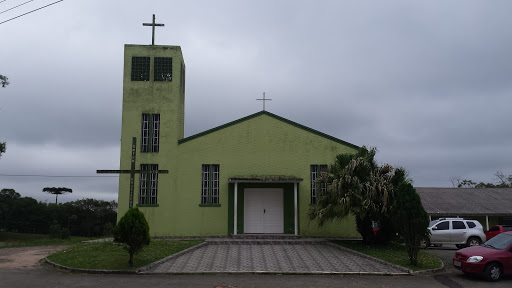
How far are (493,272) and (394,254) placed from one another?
3.92 m

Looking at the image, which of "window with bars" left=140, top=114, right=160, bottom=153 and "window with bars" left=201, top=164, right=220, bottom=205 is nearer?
"window with bars" left=201, top=164, right=220, bottom=205

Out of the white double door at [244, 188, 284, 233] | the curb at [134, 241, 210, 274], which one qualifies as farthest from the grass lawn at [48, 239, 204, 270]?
the white double door at [244, 188, 284, 233]

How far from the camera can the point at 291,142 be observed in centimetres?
2097

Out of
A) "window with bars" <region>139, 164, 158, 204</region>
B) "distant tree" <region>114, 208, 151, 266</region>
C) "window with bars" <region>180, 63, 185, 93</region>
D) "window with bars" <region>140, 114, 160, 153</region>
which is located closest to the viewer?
"distant tree" <region>114, 208, 151, 266</region>

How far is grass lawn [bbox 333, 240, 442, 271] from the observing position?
1369 centimetres

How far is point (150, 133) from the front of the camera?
68.6 ft

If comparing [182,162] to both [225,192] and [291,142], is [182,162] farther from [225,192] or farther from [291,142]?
[291,142]

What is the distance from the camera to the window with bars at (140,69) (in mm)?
21062

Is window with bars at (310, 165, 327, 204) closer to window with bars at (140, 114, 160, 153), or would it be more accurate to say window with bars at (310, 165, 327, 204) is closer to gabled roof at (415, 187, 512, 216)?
window with bars at (140, 114, 160, 153)

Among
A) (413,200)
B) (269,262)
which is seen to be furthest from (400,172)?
(269,262)

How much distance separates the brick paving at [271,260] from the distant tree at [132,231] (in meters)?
0.97

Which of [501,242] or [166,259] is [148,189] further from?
[501,242]

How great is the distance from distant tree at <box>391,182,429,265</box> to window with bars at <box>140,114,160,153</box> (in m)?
11.9

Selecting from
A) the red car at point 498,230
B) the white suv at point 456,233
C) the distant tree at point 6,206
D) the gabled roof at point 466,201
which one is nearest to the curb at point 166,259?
the white suv at point 456,233
